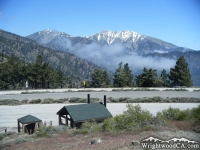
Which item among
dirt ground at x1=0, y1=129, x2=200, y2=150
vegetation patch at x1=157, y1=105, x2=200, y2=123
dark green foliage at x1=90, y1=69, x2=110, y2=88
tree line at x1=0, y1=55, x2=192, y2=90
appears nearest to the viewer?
dirt ground at x1=0, y1=129, x2=200, y2=150

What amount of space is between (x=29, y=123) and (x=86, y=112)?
5060 millimetres

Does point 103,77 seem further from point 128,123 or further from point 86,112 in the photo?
point 128,123

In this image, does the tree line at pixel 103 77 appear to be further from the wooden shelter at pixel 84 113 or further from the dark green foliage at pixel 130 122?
the dark green foliage at pixel 130 122

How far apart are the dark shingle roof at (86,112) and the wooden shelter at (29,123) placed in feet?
8.40

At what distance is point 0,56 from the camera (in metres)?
142

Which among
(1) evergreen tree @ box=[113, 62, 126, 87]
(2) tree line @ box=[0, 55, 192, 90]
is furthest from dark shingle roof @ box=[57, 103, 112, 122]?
(1) evergreen tree @ box=[113, 62, 126, 87]

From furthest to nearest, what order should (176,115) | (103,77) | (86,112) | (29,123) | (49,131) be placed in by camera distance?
(103,77), (29,123), (86,112), (176,115), (49,131)

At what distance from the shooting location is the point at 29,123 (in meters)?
18.2

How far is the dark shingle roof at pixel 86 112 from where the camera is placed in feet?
54.7

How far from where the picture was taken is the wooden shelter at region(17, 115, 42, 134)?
18047mm

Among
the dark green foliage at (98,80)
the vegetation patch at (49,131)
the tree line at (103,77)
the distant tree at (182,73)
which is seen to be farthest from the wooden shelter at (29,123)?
the dark green foliage at (98,80)

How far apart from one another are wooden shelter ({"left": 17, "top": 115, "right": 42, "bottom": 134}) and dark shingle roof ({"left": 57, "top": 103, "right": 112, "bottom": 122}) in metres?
2.56

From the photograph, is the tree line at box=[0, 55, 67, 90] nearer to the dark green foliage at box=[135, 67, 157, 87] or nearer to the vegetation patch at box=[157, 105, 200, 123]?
the dark green foliage at box=[135, 67, 157, 87]

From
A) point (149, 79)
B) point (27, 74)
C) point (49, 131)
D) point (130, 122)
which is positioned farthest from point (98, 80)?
point (130, 122)
